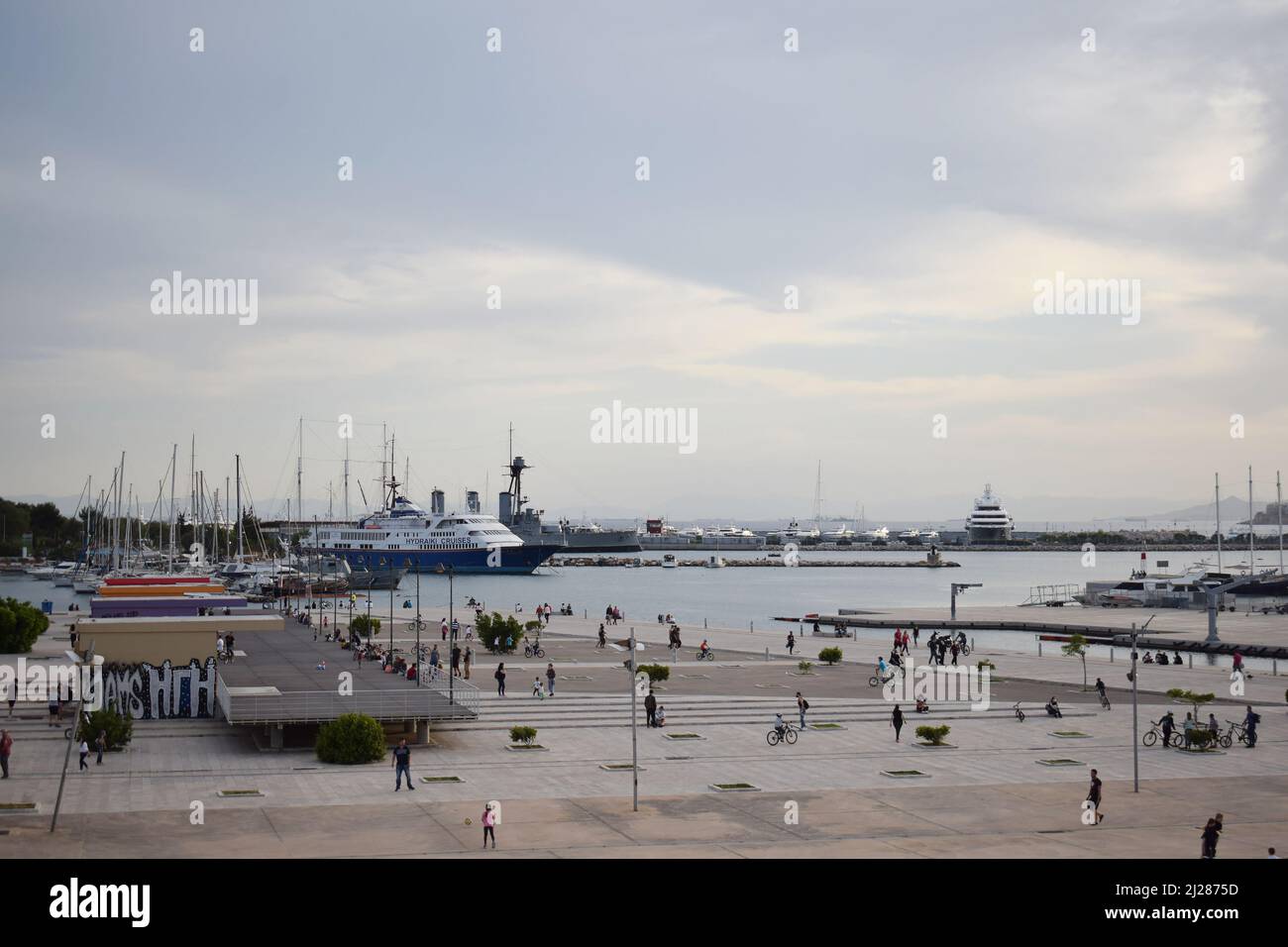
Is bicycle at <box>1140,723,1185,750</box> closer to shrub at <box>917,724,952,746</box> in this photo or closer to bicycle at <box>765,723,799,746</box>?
shrub at <box>917,724,952,746</box>

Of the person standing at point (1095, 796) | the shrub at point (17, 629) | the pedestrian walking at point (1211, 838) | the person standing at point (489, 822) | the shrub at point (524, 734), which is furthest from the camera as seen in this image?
the shrub at point (17, 629)

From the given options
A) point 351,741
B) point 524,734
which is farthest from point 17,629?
point 524,734

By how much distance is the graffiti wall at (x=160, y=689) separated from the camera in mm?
33875

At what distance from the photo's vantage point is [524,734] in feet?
101

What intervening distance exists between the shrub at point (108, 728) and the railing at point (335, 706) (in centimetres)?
233

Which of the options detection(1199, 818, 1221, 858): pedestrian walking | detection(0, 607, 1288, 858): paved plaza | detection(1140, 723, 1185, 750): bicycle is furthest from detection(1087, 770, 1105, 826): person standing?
detection(1140, 723, 1185, 750): bicycle

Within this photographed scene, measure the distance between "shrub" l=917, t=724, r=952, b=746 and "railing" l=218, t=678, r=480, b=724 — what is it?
11.4m

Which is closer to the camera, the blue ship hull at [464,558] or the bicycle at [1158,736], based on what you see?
the bicycle at [1158,736]

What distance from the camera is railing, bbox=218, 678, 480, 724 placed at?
Answer: 2991 centimetres

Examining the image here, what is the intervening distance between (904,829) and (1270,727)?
18280 mm

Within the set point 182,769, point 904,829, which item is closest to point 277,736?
point 182,769

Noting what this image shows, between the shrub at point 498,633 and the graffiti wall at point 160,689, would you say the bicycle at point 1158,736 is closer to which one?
the graffiti wall at point 160,689

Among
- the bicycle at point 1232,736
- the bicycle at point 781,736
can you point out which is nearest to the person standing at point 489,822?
the bicycle at point 781,736
